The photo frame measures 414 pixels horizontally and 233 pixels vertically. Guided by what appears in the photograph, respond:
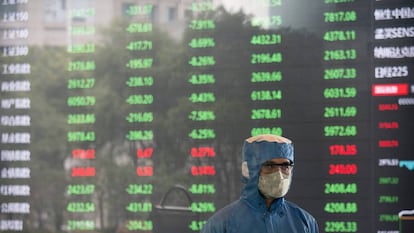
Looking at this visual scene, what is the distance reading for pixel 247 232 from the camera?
197 cm

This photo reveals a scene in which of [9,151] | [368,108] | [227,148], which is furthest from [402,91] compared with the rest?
[9,151]

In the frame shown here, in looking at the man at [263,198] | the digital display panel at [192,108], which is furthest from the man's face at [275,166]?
the digital display panel at [192,108]

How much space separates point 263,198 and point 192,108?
4.61 ft

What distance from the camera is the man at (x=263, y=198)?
6.49 feet

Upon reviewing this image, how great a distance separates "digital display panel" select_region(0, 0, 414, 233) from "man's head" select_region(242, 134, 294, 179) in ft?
4.00

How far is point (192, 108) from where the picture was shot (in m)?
3.36

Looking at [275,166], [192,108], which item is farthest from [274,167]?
[192,108]

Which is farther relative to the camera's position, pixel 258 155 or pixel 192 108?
pixel 192 108

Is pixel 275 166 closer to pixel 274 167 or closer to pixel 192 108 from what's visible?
pixel 274 167

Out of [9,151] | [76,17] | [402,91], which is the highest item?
[76,17]

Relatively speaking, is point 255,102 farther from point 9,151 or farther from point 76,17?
point 9,151

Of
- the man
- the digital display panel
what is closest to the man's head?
the man

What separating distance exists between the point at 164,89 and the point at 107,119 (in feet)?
1.04

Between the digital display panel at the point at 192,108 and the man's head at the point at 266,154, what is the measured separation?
1218 millimetres
